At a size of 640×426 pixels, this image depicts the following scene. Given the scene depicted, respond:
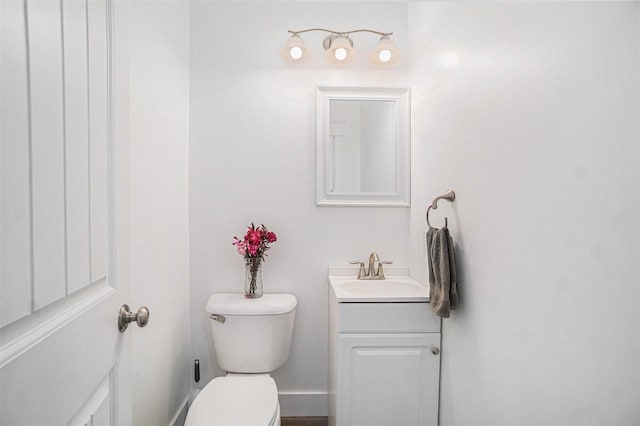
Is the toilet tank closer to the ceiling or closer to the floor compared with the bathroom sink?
closer to the floor

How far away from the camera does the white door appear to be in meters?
0.45

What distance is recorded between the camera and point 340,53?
76.9 inches

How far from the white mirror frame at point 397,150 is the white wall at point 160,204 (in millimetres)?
737

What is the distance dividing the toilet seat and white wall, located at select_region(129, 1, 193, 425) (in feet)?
0.79

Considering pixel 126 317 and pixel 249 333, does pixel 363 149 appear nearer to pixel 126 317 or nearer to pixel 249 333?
pixel 249 333

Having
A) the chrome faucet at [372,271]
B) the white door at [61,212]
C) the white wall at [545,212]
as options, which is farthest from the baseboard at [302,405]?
the white door at [61,212]

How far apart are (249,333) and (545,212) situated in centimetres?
141

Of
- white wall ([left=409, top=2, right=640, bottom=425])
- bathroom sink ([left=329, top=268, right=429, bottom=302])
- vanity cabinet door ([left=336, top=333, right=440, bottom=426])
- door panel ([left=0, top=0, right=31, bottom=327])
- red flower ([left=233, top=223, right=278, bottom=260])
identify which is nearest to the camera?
door panel ([left=0, top=0, right=31, bottom=327])

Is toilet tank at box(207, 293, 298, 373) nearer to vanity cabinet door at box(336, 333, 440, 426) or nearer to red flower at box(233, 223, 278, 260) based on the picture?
red flower at box(233, 223, 278, 260)

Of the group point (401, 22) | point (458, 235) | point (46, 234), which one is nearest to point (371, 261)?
point (458, 235)

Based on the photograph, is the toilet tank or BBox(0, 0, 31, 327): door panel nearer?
BBox(0, 0, 31, 327): door panel

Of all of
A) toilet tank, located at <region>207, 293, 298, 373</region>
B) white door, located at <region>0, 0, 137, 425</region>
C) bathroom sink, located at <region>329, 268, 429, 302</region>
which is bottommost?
toilet tank, located at <region>207, 293, 298, 373</region>

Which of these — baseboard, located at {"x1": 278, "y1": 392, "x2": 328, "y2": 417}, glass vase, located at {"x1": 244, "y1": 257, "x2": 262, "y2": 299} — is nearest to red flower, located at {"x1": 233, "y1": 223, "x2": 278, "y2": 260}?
glass vase, located at {"x1": 244, "y1": 257, "x2": 262, "y2": 299}

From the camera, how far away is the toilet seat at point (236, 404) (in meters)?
1.32
